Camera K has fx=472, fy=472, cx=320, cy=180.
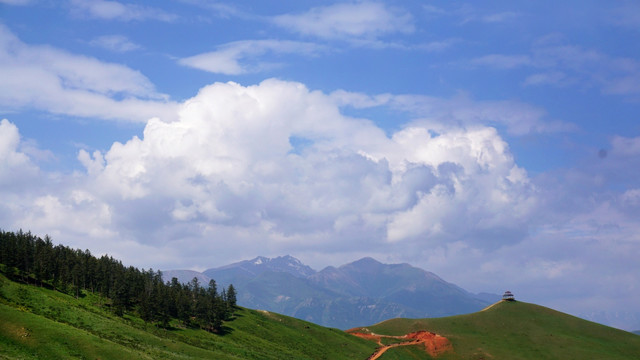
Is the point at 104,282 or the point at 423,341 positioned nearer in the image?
the point at 104,282

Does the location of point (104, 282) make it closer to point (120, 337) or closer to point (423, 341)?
point (120, 337)

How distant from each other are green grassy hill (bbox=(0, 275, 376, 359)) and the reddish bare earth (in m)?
6.37

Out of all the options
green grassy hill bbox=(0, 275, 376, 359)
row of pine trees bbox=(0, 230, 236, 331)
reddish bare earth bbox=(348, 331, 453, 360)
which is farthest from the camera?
reddish bare earth bbox=(348, 331, 453, 360)

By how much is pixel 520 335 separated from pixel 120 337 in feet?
446

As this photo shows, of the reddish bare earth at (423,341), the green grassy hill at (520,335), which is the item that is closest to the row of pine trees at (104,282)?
the reddish bare earth at (423,341)

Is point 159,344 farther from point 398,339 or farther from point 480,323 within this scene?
point 480,323

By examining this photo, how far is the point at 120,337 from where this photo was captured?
8775 centimetres

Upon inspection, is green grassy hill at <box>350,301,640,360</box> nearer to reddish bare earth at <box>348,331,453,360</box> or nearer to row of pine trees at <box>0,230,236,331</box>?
reddish bare earth at <box>348,331,453,360</box>

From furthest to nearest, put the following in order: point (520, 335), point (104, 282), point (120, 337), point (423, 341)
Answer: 1. point (520, 335)
2. point (423, 341)
3. point (104, 282)
4. point (120, 337)

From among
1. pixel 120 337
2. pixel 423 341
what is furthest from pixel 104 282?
pixel 423 341

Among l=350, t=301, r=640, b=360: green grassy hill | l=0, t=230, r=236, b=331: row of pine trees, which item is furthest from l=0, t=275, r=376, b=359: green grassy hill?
l=350, t=301, r=640, b=360: green grassy hill

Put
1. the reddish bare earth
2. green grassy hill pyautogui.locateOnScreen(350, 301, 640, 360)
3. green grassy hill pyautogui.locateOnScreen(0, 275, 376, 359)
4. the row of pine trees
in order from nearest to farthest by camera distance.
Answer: green grassy hill pyautogui.locateOnScreen(0, 275, 376, 359) → the row of pine trees → green grassy hill pyautogui.locateOnScreen(350, 301, 640, 360) → the reddish bare earth

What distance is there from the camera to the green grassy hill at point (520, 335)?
15138 centimetres

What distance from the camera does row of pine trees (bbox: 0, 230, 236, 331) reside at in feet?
418
